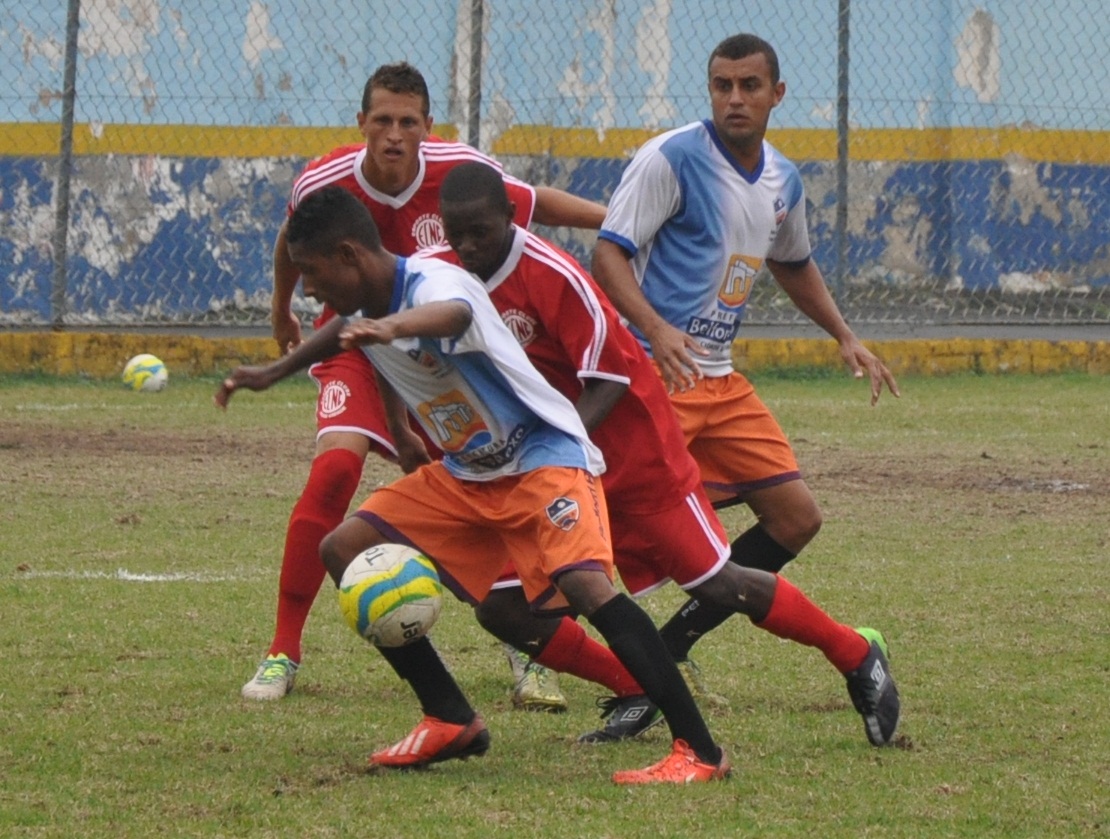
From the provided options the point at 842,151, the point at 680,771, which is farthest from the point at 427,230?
the point at 842,151

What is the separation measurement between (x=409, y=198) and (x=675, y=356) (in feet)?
4.14

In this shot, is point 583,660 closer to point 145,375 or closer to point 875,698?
point 875,698

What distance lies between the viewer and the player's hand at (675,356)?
16.2ft

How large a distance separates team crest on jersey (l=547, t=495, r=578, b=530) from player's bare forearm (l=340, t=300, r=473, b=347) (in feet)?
1.61

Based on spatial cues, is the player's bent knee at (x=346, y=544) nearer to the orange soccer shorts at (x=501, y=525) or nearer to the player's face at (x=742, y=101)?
the orange soccer shorts at (x=501, y=525)

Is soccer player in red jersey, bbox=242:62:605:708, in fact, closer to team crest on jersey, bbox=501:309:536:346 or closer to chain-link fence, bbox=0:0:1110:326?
team crest on jersey, bbox=501:309:536:346

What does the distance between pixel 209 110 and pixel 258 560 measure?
273 inches

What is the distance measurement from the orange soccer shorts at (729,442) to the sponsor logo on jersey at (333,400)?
1.08 m

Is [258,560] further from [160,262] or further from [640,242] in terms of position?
[160,262]

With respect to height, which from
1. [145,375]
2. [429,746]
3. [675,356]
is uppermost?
[675,356]

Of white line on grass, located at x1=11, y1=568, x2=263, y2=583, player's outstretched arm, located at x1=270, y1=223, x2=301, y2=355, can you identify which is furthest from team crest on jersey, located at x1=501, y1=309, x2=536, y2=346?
white line on grass, located at x1=11, y1=568, x2=263, y2=583

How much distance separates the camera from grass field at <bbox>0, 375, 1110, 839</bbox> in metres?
4.05

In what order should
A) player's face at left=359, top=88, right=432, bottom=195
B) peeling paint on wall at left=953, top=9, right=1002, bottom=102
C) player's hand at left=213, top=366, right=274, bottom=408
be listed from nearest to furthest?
player's hand at left=213, top=366, right=274, bottom=408 < player's face at left=359, top=88, right=432, bottom=195 < peeling paint on wall at left=953, top=9, right=1002, bottom=102

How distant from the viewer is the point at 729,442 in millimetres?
5422
